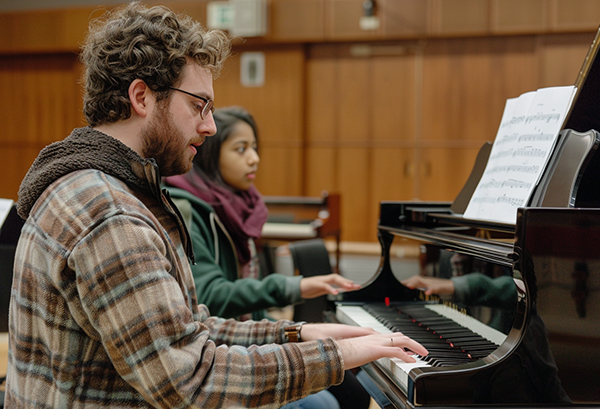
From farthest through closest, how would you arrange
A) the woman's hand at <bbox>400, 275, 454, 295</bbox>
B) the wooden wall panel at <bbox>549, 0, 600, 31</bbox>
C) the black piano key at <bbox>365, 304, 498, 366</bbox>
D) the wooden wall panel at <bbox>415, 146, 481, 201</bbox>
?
the wooden wall panel at <bbox>415, 146, 481, 201</bbox> < the wooden wall panel at <bbox>549, 0, 600, 31</bbox> < the woman's hand at <bbox>400, 275, 454, 295</bbox> < the black piano key at <bbox>365, 304, 498, 366</bbox>

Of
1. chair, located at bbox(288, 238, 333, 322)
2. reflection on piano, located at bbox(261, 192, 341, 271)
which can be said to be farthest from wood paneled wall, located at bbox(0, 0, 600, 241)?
chair, located at bbox(288, 238, 333, 322)

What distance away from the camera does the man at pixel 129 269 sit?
0.95m

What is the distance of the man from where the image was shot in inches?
37.6

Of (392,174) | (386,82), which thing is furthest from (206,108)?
(386,82)

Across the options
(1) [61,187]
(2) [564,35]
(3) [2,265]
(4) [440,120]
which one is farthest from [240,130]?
(2) [564,35]

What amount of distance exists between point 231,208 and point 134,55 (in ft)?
3.71

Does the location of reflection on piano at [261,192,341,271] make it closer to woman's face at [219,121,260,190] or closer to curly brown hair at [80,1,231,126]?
woman's face at [219,121,260,190]

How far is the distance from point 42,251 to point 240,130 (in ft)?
4.73

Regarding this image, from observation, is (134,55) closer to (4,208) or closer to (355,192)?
(4,208)

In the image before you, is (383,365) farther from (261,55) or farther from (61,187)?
(261,55)

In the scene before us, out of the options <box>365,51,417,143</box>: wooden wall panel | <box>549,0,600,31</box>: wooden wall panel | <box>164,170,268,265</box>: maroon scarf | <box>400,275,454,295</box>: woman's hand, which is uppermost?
<box>549,0,600,31</box>: wooden wall panel

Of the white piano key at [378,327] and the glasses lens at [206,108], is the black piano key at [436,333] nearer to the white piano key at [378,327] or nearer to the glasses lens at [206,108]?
the white piano key at [378,327]

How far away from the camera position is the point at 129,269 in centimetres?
95

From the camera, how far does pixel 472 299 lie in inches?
62.5
